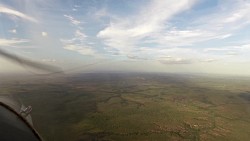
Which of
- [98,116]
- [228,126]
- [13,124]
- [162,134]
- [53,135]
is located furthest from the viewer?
[98,116]

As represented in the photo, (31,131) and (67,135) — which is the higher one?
(31,131)

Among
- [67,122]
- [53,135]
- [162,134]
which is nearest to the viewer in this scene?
[53,135]

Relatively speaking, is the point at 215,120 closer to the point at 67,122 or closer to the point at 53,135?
the point at 67,122

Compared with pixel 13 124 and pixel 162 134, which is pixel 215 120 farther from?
pixel 13 124

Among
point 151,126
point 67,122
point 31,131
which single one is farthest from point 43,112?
point 31,131

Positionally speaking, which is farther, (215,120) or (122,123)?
(215,120)

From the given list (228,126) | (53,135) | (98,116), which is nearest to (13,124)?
(53,135)

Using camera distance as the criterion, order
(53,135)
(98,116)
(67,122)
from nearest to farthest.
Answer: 1. (53,135)
2. (67,122)
3. (98,116)

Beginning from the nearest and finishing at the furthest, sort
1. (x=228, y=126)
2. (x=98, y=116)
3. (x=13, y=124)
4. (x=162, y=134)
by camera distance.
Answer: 1. (x=13, y=124)
2. (x=162, y=134)
3. (x=228, y=126)
4. (x=98, y=116)

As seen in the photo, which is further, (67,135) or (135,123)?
(135,123)
